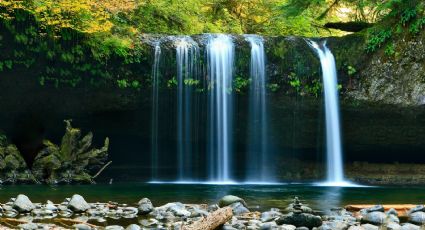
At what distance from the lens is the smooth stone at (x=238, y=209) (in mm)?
9220

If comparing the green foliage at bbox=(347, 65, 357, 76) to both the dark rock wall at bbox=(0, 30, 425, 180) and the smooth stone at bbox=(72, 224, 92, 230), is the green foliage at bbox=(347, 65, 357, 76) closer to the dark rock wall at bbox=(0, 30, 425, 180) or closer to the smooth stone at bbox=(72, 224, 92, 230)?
the dark rock wall at bbox=(0, 30, 425, 180)

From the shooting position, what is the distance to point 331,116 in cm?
1817

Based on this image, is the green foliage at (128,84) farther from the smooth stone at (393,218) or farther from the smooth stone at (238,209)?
the smooth stone at (393,218)

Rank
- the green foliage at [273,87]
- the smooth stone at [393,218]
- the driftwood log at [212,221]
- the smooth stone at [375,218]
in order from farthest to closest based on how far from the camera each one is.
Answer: the green foliage at [273,87]
the smooth stone at [393,218]
the smooth stone at [375,218]
the driftwood log at [212,221]

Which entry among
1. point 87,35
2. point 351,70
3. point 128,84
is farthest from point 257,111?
point 87,35

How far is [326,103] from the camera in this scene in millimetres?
18125


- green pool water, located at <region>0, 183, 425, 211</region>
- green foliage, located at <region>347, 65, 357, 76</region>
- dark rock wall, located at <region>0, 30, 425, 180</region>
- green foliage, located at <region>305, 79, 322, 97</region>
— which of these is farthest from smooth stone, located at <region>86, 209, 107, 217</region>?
green foliage, located at <region>347, 65, 357, 76</region>

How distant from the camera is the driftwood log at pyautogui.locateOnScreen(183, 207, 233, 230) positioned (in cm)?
678

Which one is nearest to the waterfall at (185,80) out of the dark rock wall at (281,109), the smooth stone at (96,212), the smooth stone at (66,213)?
the dark rock wall at (281,109)

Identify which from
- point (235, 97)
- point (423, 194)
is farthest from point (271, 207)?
point (235, 97)

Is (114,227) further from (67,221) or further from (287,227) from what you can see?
(287,227)

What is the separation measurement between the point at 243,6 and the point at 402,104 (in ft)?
36.6

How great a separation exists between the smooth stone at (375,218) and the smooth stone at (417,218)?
1.52ft

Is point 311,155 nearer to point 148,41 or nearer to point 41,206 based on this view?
point 148,41
